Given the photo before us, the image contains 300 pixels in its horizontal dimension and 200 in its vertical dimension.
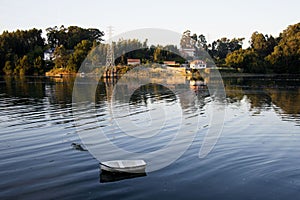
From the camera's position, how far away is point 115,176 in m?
11.5

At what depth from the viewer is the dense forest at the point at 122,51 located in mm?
105438

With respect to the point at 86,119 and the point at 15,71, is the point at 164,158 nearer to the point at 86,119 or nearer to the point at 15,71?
the point at 86,119

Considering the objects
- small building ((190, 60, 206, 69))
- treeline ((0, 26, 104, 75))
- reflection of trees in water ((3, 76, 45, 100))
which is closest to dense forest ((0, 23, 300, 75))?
treeline ((0, 26, 104, 75))

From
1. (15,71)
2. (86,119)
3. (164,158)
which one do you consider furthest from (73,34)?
(164,158)

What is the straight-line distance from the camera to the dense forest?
105m

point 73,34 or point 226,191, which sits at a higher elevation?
point 73,34

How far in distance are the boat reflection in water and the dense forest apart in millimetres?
83152

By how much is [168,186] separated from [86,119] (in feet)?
44.7

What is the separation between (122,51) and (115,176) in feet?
312

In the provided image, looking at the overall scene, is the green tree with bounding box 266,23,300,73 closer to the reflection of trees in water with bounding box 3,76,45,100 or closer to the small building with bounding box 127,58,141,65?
the small building with bounding box 127,58,141,65

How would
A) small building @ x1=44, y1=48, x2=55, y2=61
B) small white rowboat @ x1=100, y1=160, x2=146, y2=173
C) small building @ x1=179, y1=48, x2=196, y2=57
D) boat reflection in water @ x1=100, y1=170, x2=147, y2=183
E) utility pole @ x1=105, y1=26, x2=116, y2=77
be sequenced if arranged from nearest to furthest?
boat reflection in water @ x1=100, y1=170, x2=147, y2=183
small white rowboat @ x1=100, y1=160, x2=146, y2=173
utility pole @ x1=105, y1=26, x2=116, y2=77
small building @ x1=179, y1=48, x2=196, y2=57
small building @ x1=44, y1=48, x2=55, y2=61

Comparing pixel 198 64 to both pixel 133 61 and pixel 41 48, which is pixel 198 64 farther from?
pixel 41 48

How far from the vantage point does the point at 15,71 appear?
12250 centimetres

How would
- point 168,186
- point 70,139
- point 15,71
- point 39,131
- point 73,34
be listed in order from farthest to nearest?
point 73,34
point 15,71
point 39,131
point 70,139
point 168,186
